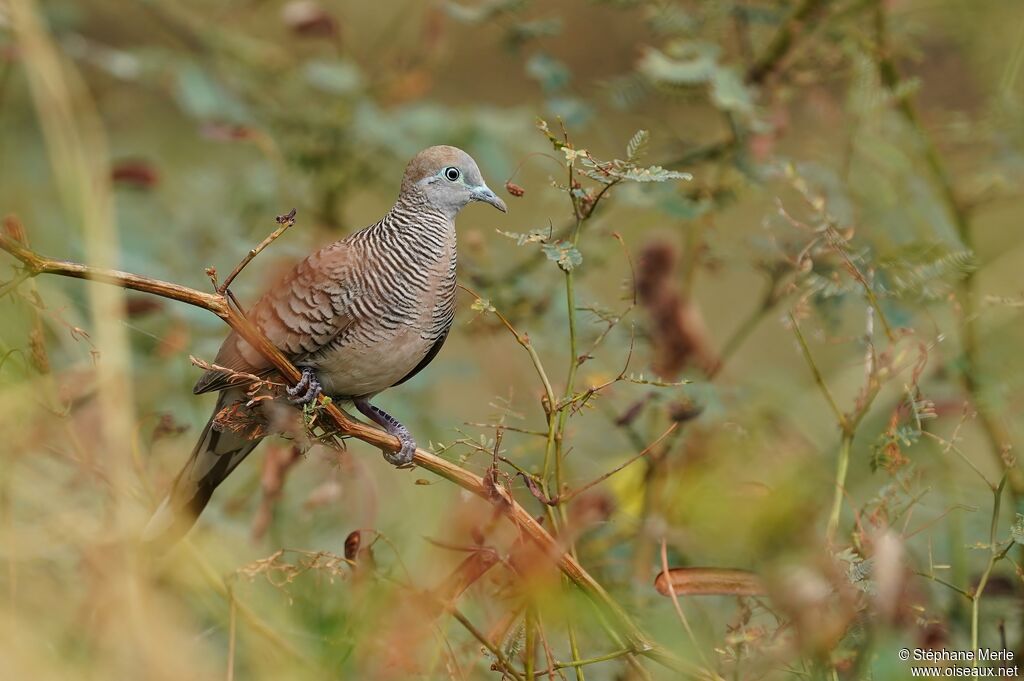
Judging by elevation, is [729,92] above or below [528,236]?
above

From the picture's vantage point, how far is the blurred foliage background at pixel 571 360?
1157 millimetres

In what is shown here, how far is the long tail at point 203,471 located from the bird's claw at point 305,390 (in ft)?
0.36

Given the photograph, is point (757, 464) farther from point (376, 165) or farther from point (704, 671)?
point (376, 165)

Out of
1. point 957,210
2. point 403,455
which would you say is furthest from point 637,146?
point 957,210

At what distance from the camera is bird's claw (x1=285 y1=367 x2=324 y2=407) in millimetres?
1400

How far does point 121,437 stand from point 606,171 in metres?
0.64

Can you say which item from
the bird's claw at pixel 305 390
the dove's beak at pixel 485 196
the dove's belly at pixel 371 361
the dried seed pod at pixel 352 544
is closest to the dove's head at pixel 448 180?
the dove's beak at pixel 485 196

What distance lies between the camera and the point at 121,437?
1.31 m

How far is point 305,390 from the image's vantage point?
59.2 inches

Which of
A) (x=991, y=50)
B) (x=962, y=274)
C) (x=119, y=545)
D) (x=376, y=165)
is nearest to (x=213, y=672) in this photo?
(x=119, y=545)

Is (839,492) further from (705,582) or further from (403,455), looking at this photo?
(403,455)

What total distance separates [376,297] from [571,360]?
1.28 feet

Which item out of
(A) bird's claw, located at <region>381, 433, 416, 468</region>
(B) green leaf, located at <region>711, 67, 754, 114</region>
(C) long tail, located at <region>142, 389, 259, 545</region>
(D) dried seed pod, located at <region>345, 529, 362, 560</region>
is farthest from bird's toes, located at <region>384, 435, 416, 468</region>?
(B) green leaf, located at <region>711, 67, 754, 114</region>

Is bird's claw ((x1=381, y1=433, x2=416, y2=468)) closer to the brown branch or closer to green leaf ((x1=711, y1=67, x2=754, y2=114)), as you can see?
the brown branch
